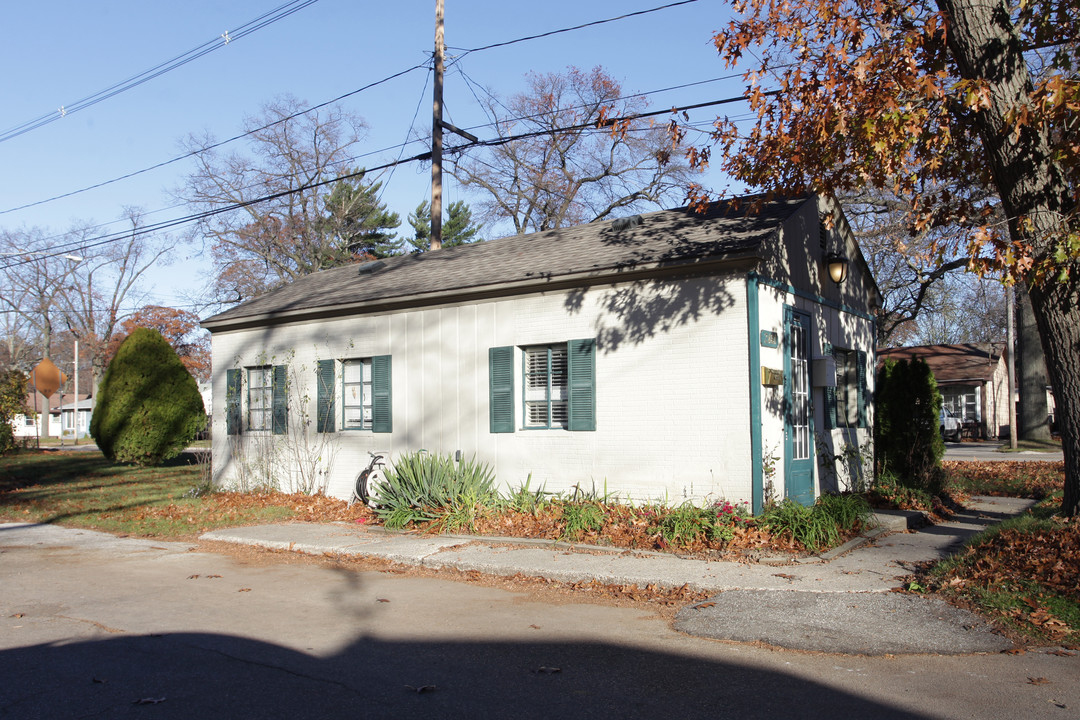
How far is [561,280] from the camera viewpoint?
37.0 feet

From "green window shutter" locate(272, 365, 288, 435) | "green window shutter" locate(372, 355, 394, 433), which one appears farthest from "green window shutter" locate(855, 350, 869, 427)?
"green window shutter" locate(272, 365, 288, 435)

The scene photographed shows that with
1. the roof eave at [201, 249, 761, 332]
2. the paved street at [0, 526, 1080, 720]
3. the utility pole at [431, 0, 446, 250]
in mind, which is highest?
the utility pole at [431, 0, 446, 250]

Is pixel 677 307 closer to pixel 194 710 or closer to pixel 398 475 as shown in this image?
pixel 398 475

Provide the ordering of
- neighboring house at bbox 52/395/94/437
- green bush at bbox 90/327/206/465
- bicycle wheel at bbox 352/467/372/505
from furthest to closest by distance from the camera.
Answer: neighboring house at bbox 52/395/94/437
green bush at bbox 90/327/206/465
bicycle wheel at bbox 352/467/372/505

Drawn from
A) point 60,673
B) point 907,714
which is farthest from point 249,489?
point 907,714

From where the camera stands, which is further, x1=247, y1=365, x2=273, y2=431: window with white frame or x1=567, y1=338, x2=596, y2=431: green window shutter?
x1=247, y1=365, x2=273, y2=431: window with white frame

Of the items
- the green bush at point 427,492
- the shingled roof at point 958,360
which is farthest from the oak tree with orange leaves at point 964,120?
the shingled roof at point 958,360

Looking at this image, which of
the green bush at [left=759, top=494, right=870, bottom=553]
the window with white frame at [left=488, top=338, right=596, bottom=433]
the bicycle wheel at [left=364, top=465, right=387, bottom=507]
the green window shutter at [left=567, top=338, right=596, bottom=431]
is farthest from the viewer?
the bicycle wheel at [left=364, top=465, right=387, bottom=507]

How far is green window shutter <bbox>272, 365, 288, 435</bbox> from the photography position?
14789 millimetres

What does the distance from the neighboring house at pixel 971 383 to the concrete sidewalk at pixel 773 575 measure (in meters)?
27.9

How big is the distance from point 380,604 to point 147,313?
53113 mm

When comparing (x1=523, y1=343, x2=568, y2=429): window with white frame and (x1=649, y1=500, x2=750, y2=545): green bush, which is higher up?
(x1=523, y1=343, x2=568, y2=429): window with white frame

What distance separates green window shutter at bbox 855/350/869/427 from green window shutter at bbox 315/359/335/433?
355 inches

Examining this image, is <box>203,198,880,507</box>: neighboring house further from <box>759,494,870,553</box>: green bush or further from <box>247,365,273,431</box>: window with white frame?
<box>759,494,870,553</box>: green bush
